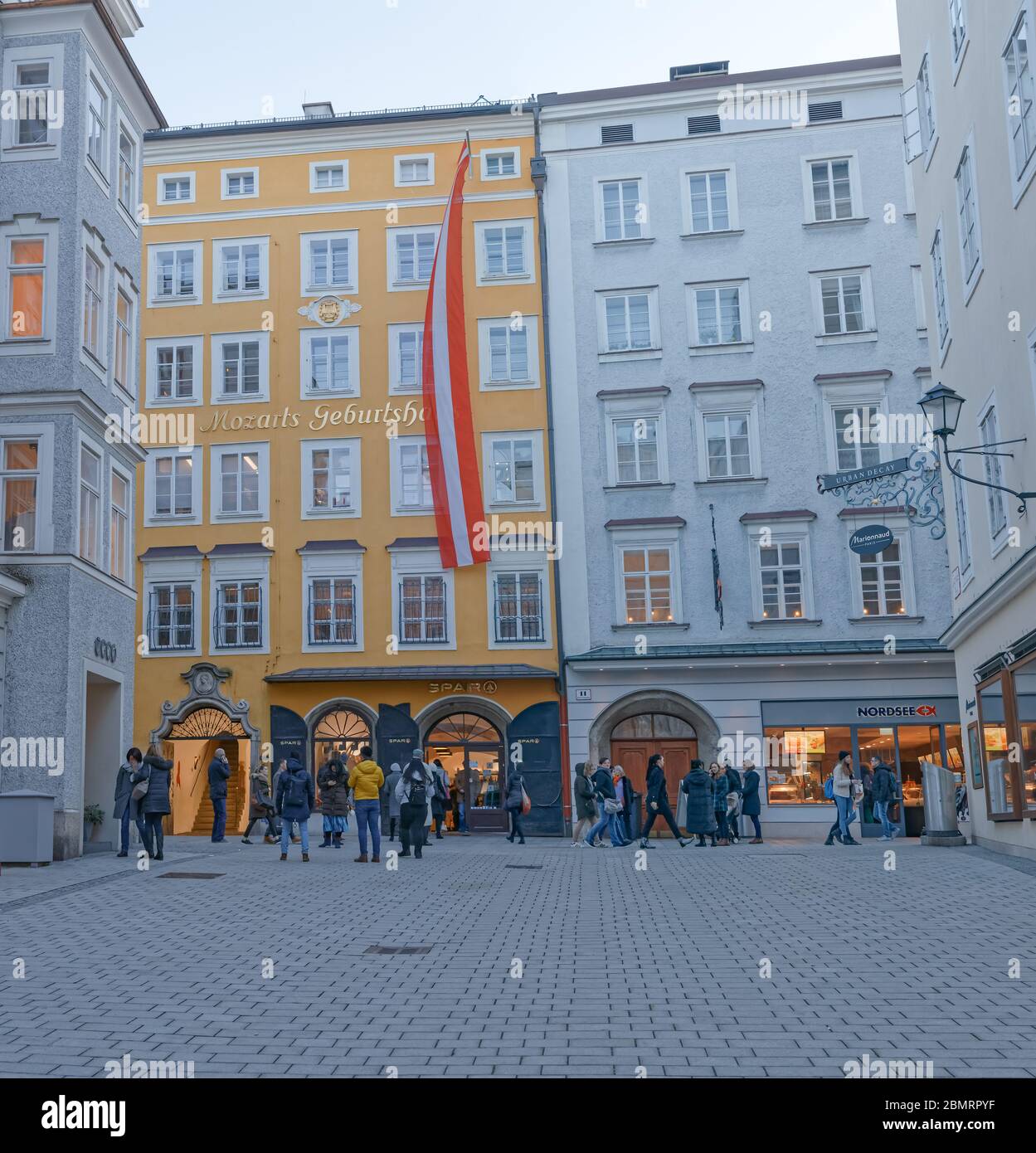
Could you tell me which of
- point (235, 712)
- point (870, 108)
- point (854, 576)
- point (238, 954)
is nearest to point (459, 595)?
point (235, 712)

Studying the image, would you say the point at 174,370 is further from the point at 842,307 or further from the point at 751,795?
the point at 751,795

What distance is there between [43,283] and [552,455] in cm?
1671

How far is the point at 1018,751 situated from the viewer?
1967cm

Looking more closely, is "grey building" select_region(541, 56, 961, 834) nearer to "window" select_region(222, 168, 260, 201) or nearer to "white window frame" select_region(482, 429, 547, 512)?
"white window frame" select_region(482, 429, 547, 512)

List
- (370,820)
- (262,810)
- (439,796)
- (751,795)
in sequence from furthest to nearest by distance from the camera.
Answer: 1. (439,796)
2. (262,810)
3. (751,795)
4. (370,820)

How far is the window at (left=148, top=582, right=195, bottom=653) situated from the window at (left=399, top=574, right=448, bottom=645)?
5767 mm

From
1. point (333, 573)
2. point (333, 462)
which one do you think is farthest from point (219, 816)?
point (333, 462)

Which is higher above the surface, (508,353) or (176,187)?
(176,187)

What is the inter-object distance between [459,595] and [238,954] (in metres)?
25.1

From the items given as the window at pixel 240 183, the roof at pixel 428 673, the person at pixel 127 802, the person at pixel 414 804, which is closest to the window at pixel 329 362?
the window at pixel 240 183

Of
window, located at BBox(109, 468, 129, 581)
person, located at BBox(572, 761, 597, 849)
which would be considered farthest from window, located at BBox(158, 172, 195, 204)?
person, located at BBox(572, 761, 597, 849)

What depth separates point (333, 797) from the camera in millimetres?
23266

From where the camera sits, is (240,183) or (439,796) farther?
(240,183)

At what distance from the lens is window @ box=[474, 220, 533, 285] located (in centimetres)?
3784
